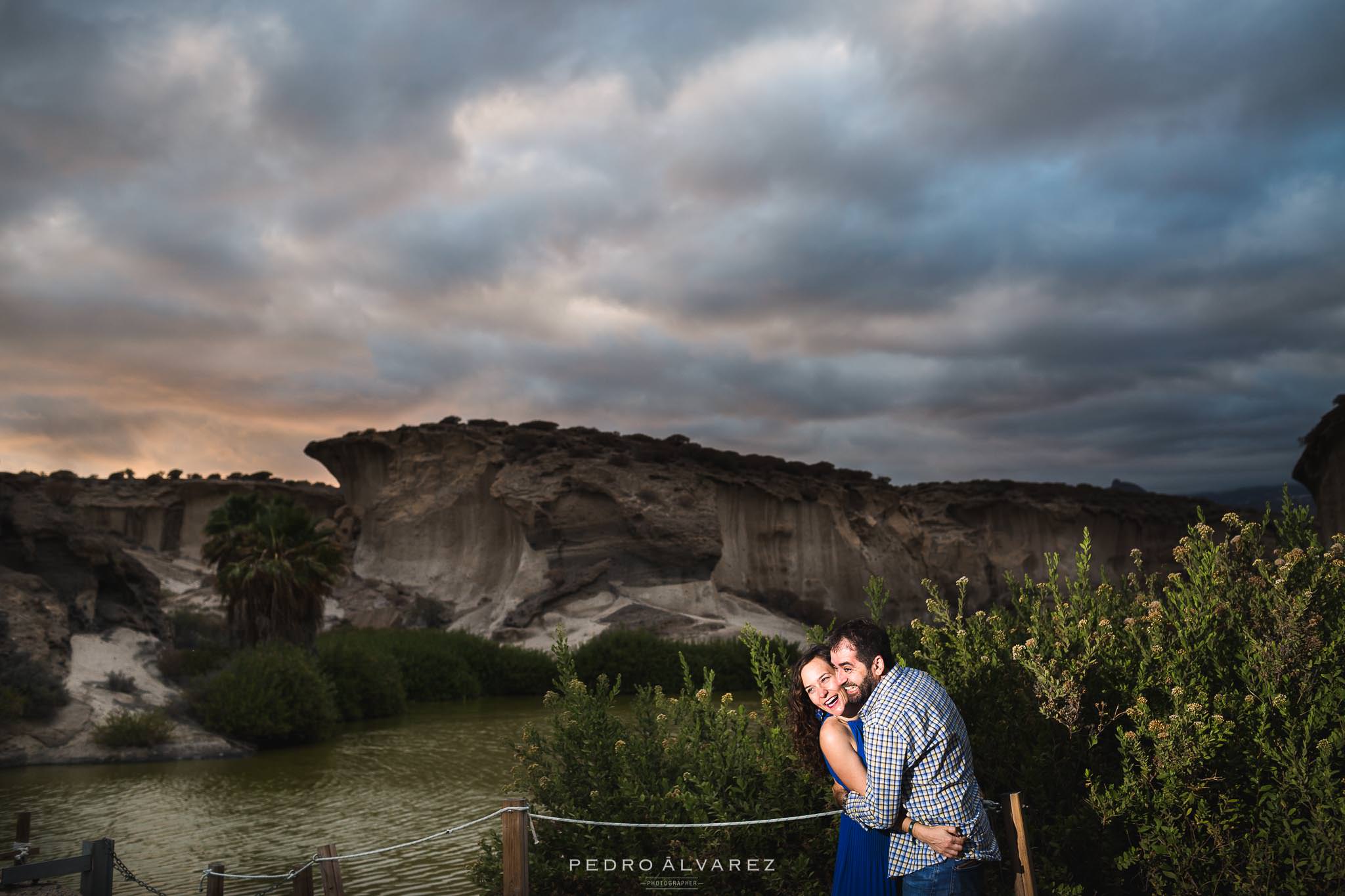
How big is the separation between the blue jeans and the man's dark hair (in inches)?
30.9

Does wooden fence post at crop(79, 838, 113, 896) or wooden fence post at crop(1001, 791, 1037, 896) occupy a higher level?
wooden fence post at crop(1001, 791, 1037, 896)

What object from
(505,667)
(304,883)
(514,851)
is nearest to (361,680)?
(505,667)

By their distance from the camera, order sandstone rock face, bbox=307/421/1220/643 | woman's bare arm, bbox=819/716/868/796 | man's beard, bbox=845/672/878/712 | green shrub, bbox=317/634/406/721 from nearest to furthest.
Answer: woman's bare arm, bbox=819/716/868/796 → man's beard, bbox=845/672/878/712 → green shrub, bbox=317/634/406/721 → sandstone rock face, bbox=307/421/1220/643

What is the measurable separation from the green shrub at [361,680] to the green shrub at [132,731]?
230 inches

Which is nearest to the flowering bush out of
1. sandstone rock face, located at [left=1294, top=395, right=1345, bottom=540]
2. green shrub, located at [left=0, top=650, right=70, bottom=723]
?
green shrub, located at [left=0, top=650, right=70, bottom=723]

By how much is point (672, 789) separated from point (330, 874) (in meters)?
2.21

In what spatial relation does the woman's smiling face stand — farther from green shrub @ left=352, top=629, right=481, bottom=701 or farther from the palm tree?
green shrub @ left=352, top=629, right=481, bottom=701

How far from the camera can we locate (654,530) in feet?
140

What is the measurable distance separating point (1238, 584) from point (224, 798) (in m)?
15.1

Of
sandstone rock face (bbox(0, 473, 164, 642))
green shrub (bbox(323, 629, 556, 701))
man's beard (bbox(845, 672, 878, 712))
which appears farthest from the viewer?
green shrub (bbox(323, 629, 556, 701))

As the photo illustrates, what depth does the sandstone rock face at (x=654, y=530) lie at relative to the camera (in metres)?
41.9

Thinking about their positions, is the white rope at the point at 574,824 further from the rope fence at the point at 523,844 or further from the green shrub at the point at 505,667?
the green shrub at the point at 505,667

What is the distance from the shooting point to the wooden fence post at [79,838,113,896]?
6.89 metres

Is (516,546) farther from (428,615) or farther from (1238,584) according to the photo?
(1238,584)
